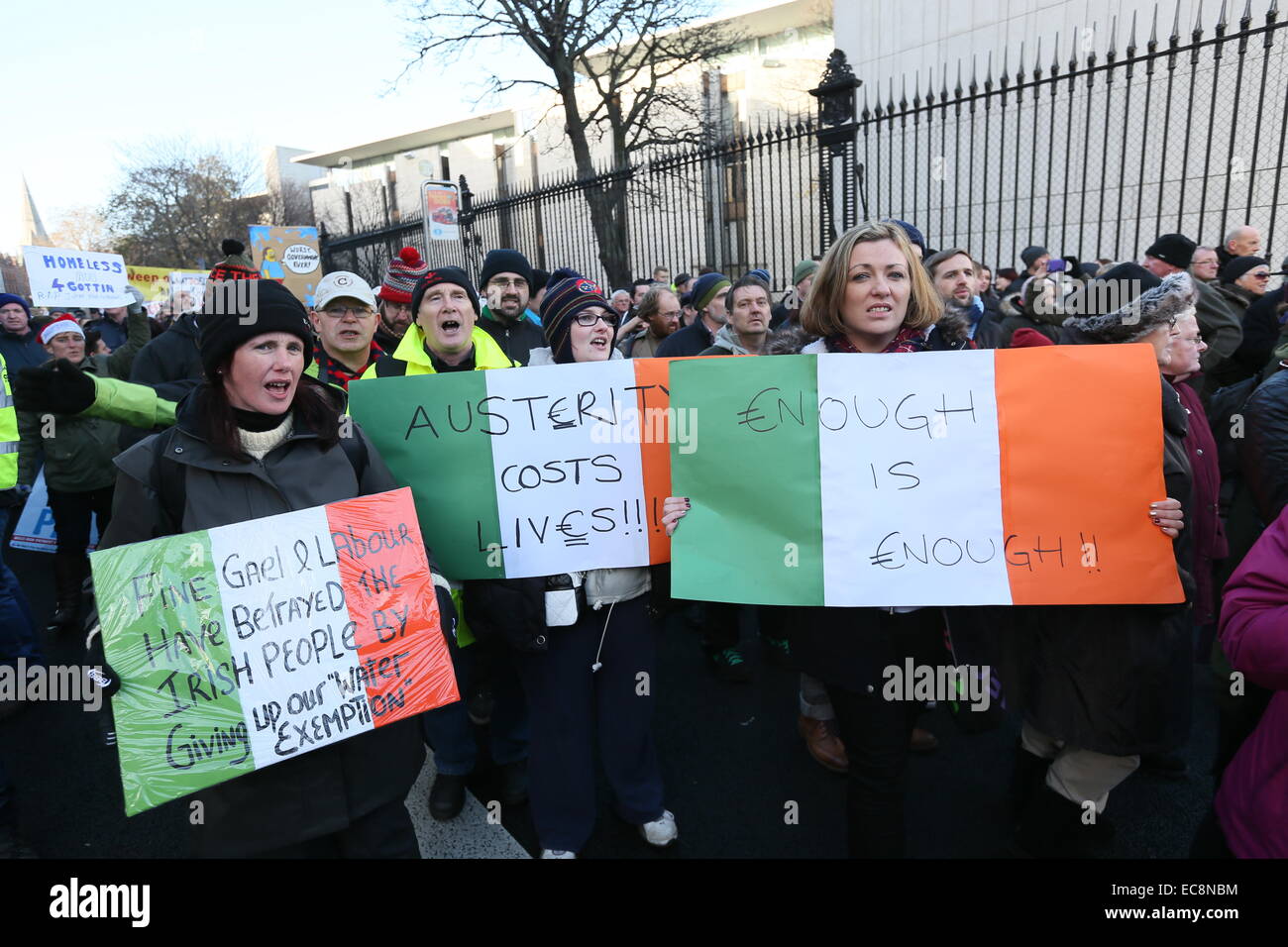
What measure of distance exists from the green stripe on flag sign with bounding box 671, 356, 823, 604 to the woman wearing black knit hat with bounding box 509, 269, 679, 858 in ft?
1.32

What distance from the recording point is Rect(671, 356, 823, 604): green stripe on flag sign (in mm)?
2283

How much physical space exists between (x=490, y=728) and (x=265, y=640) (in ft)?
5.65

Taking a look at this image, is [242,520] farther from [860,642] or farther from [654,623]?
[860,642]

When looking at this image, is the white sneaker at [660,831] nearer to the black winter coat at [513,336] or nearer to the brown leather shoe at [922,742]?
the brown leather shoe at [922,742]

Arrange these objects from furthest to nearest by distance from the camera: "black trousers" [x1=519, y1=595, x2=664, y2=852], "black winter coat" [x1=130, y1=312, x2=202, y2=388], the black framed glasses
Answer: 1. "black winter coat" [x1=130, y1=312, x2=202, y2=388]
2. the black framed glasses
3. "black trousers" [x1=519, y1=595, x2=664, y2=852]

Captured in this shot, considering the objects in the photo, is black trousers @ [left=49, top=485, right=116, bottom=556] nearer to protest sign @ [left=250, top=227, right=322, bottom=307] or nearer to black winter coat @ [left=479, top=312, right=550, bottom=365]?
black winter coat @ [left=479, top=312, right=550, bottom=365]

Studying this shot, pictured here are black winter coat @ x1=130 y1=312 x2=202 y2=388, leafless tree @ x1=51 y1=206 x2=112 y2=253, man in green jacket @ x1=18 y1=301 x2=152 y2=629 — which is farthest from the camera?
leafless tree @ x1=51 y1=206 x2=112 y2=253

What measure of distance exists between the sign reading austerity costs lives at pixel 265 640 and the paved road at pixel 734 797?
54.0 inches

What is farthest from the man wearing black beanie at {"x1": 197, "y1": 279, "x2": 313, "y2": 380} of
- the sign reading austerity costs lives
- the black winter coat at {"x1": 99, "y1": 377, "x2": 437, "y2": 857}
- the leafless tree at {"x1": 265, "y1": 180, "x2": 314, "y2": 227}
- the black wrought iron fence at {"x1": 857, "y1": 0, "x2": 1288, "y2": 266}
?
the leafless tree at {"x1": 265, "y1": 180, "x2": 314, "y2": 227}

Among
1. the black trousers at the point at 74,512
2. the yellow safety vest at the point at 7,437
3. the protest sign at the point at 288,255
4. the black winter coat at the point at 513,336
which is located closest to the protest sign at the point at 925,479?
the black winter coat at the point at 513,336

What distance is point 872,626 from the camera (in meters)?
2.23

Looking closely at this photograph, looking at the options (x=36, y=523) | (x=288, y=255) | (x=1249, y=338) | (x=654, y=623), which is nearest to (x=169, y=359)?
(x=36, y=523)

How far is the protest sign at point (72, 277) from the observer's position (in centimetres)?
944
